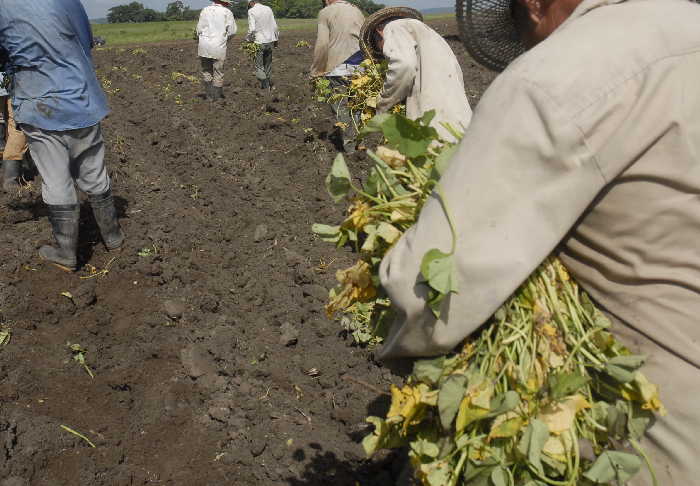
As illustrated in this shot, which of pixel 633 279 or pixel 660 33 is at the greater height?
pixel 660 33

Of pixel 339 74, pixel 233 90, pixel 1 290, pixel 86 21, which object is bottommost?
pixel 233 90

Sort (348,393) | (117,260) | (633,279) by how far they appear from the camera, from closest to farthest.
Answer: (633,279), (348,393), (117,260)

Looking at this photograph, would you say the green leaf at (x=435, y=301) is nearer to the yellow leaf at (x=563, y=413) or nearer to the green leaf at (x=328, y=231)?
the yellow leaf at (x=563, y=413)

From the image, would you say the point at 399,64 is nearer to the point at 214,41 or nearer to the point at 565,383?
the point at 565,383

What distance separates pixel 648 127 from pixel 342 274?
0.81m

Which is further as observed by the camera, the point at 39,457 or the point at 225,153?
the point at 225,153

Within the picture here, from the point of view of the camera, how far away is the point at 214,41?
9867 millimetres

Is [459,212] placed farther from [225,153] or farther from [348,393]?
[225,153]

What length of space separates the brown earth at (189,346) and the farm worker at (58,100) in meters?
0.55

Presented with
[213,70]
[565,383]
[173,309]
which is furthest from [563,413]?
[213,70]

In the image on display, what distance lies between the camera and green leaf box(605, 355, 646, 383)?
1166 millimetres

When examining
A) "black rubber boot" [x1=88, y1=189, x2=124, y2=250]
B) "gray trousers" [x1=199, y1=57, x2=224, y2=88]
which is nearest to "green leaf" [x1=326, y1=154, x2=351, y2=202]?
"black rubber boot" [x1=88, y1=189, x2=124, y2=250]

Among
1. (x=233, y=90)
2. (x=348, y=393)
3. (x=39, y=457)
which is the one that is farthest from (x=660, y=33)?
(x=233, y=90)

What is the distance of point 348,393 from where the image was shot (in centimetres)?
353
